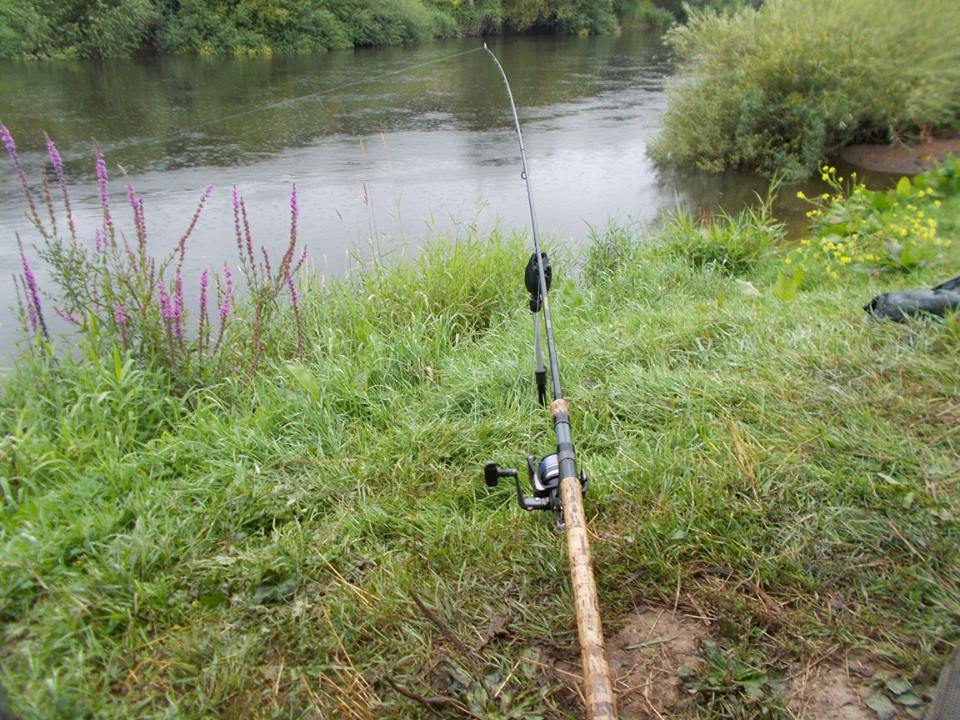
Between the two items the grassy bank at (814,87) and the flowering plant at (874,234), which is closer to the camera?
the flowering plant at (874,234)

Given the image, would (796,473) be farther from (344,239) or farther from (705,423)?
(344,239)

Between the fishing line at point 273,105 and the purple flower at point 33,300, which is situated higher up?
the fishing line at point 273,105

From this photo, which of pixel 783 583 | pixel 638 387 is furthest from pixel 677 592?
pixel 638 387

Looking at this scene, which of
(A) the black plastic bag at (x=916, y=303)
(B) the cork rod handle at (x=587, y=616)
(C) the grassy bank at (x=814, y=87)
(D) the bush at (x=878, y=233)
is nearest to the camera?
(B) the cork rod handle at (x=587, y=616)

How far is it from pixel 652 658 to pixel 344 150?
9.10 meters

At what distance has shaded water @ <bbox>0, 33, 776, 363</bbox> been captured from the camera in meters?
6.89

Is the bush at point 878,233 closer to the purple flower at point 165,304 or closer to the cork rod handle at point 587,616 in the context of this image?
the cork rod handle at point 587,616

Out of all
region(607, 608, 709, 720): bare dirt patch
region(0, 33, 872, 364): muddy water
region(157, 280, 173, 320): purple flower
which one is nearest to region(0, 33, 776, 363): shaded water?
region(0, 33, 872, 364): muddy water

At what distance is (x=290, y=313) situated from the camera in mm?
4211

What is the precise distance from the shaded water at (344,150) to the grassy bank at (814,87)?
0.53 m

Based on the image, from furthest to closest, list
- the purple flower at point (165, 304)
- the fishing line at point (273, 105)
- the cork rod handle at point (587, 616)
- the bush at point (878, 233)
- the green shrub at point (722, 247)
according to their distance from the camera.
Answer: the fishing line at point (273, 105) → the green shrub at point (722, 247) → the bush at point (878, 233) → the purple flower at point (165, 304) → the cork rod handle at point (587, 616)

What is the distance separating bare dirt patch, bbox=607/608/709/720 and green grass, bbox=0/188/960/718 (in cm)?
5

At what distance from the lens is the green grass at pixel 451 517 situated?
1657 mm

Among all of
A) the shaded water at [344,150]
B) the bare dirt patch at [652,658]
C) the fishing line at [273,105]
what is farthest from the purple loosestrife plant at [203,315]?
the fishing line at [273,105]
